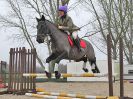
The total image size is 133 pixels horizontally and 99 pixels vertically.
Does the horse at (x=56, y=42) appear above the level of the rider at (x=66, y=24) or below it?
below

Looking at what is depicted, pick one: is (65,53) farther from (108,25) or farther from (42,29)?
(108,25)

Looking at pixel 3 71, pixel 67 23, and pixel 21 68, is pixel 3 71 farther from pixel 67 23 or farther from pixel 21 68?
pixel 67 23

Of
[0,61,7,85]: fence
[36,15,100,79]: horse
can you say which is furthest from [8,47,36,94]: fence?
[0,61,7,85]: fence

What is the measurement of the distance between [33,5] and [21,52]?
2106 cm

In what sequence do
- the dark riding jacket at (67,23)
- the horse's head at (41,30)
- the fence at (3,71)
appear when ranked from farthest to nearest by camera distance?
the fence at (3,71)
the dark riding jacket at (67,23)
the horse's head at (41,30)

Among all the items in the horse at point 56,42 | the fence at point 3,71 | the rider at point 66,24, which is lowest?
the fence at point 3,71

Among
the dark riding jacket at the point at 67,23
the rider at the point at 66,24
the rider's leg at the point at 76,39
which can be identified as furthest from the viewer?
the rider's leg at the point at 76,39

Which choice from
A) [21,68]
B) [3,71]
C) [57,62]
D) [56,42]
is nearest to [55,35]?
[56,42]

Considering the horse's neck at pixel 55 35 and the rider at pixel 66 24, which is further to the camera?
the rider at pixel 66 24

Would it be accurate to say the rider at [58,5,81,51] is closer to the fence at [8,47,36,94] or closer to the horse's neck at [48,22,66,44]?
the horse's neck at [48,22,66,44]

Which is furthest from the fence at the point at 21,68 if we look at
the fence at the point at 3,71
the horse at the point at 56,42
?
the fence at the point at 3,71

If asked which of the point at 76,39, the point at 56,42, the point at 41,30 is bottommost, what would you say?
the point at 56,42

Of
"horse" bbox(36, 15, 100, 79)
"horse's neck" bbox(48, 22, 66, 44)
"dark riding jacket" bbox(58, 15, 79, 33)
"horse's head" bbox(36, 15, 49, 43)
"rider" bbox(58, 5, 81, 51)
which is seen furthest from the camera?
"dark riding jacket" bbox(58, 15, 79, 33)

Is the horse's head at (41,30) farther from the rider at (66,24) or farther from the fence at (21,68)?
the fence at (21,68)
